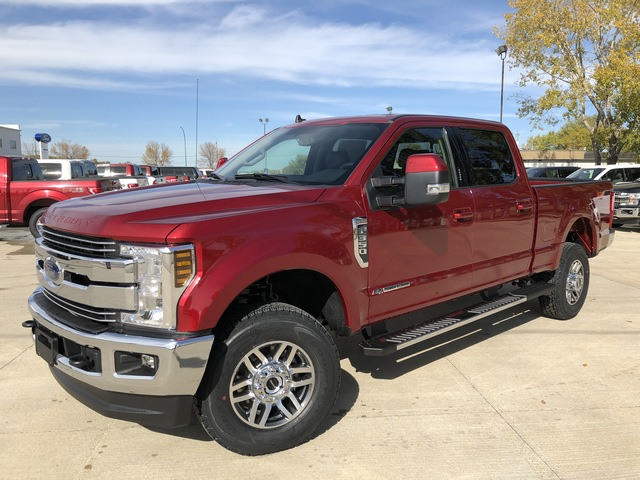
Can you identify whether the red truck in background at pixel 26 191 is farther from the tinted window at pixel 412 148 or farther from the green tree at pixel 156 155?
the green tree at pixel 156 155

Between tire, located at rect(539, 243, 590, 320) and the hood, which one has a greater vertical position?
the hood

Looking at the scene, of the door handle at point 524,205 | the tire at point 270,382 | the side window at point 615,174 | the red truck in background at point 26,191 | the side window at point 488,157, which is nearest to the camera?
the tire at point 270,382

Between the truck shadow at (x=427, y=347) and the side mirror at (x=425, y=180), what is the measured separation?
5.36ft

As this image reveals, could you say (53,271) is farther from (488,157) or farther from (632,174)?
(632,174)

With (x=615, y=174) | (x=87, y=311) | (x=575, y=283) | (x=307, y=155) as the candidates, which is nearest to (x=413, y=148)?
(x=307, y=155)

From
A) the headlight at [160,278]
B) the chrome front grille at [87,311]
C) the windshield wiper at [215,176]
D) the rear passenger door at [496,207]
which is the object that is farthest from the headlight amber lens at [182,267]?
the rear passenger door at [496,207]

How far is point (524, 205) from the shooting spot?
4.70 meters

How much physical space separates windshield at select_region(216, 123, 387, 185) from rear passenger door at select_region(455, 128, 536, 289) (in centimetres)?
105

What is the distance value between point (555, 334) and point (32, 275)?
7.25 meters

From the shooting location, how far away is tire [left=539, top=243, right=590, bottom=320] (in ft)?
17.8

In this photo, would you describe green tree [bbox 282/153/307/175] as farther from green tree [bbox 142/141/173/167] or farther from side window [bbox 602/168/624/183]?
green tree [bbox 142/141/173/167]

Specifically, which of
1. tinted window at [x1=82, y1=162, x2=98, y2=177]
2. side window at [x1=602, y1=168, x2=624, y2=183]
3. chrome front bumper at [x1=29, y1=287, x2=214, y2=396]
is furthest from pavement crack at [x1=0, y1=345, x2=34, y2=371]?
side window at [x1=602, y1=168, x2=624, y2=183]

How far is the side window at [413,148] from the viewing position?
3674 mm

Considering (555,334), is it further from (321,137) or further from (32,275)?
(32,275)
